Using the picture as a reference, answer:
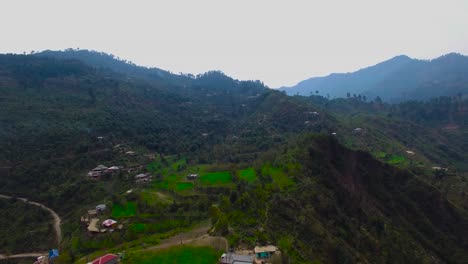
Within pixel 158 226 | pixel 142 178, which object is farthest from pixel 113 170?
pixel 158 226

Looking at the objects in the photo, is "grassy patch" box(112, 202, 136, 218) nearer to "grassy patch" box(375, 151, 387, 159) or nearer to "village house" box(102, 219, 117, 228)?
"village house" box(102, 219, 117, 228)

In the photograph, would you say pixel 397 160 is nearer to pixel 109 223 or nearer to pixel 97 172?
pixel 97 172

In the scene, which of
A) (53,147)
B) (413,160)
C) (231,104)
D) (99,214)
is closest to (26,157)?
(53,147)

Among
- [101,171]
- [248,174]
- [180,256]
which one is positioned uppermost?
[101,171]

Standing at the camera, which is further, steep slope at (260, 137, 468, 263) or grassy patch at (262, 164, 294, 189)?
grassy patch at (262, 164, 294, 189)

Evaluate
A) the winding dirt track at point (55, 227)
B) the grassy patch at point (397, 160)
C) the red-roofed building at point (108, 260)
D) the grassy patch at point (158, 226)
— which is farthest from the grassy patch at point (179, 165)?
the grassy patch at point (397, 160)

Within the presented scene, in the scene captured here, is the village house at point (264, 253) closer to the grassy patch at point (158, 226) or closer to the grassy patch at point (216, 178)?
the grassy patch at point (158, 226)

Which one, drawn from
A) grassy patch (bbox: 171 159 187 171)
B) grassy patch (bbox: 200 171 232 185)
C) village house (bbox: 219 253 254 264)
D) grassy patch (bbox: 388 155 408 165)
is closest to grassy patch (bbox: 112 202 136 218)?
grassy patch (bbox: 200 171 232 185)
